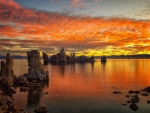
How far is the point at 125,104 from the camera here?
5100cm

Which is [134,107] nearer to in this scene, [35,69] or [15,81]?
[15,81]

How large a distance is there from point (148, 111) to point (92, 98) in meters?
18.1

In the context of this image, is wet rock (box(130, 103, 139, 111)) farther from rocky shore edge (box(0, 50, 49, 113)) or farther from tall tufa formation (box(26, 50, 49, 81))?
tall tufa formation (box(26, 50, 49, 81))

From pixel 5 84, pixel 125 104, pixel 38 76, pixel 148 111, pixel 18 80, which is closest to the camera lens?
pixel 148 111

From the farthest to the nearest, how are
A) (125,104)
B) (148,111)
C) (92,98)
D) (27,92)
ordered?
(27,92)
(92,98)
(125,104)
(148,111)

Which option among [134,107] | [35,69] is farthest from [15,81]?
[134,107]

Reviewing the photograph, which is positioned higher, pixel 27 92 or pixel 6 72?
pixel 6 72

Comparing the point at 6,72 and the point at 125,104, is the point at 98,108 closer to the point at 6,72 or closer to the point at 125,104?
Answer: the point at 125,104

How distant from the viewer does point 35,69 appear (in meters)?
97.0

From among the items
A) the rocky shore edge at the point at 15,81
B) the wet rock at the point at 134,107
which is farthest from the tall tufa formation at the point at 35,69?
the wet rock at the point at 134,107

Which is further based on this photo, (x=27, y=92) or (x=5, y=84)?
(x=5, y=84)

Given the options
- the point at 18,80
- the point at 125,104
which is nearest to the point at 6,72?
the point at 18,80

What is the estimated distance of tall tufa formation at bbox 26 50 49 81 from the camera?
95.4m

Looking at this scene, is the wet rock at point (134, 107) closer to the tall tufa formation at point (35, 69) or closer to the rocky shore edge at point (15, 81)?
the rocky shore edge at point (15, 81)
